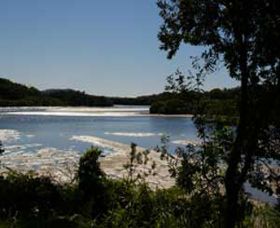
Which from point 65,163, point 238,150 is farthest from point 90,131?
point 238,150

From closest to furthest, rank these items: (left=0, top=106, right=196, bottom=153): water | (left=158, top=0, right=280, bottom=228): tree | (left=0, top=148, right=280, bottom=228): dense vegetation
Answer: (left=158, top=0, right=280, bottom=228): tree
(left=0, top=148, right=280, bottom=228): dense vegetation
(left=0, top=106, right=196, bottom=153): water

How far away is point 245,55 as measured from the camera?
5.67 meters

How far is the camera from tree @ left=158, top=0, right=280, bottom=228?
550 centimetres

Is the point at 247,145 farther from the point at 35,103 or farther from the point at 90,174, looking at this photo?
the point at 35,103

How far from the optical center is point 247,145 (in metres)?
5.81

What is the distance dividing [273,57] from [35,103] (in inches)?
6703

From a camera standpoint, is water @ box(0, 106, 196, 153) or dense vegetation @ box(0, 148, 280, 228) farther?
water @ box(0, 106, 196, 153)

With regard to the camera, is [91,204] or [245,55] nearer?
[245,55]

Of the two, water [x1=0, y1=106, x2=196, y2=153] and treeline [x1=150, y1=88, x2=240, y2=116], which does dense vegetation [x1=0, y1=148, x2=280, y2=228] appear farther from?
water [x1=0, y1=106, x2=196, y2=153]

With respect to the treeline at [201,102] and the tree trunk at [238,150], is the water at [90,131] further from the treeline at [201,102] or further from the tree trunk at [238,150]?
the tree trunk at [238,150]

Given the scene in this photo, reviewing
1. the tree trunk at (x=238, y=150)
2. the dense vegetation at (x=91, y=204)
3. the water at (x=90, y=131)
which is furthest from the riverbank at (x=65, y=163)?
the tree trunk at (x=238, y=150)

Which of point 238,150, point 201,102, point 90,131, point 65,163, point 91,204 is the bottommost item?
point 90,131

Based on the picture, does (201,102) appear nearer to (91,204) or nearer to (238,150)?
(238,150)

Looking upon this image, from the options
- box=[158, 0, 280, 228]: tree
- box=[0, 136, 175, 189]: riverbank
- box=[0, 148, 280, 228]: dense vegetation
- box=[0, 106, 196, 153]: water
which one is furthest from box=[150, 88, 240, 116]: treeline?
box=[0, 106, 196, 153]: water
